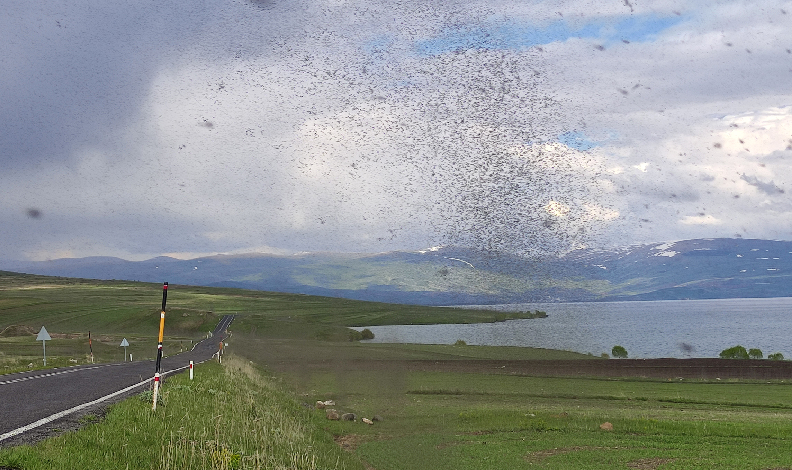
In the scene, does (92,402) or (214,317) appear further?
(214,317)

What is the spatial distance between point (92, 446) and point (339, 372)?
4425 centimetres

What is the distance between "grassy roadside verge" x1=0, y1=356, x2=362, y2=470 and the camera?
42.2ft

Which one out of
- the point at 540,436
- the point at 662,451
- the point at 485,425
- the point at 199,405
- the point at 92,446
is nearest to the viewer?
the point at 92,446

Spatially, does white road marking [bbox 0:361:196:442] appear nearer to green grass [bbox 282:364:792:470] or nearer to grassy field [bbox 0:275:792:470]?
grassy field [bbox 0:275:792:470]

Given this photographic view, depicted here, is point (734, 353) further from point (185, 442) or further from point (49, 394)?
point (185, 442)

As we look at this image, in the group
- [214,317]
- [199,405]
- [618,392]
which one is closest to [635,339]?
[214,317]

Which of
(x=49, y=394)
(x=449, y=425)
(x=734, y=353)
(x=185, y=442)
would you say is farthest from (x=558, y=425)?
(x=734, y=353)

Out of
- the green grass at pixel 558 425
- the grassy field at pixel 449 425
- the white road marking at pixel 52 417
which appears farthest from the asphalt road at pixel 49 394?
the green grass at pixel 558 425

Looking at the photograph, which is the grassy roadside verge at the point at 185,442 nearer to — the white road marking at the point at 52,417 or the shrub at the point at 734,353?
the white road marking at the point at 52,417

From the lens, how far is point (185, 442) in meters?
15.2

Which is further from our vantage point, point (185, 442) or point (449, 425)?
point (449, 425)

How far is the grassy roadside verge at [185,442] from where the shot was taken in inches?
506

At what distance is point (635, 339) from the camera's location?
146250 millimetres

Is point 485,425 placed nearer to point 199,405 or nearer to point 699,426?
point 699,426
